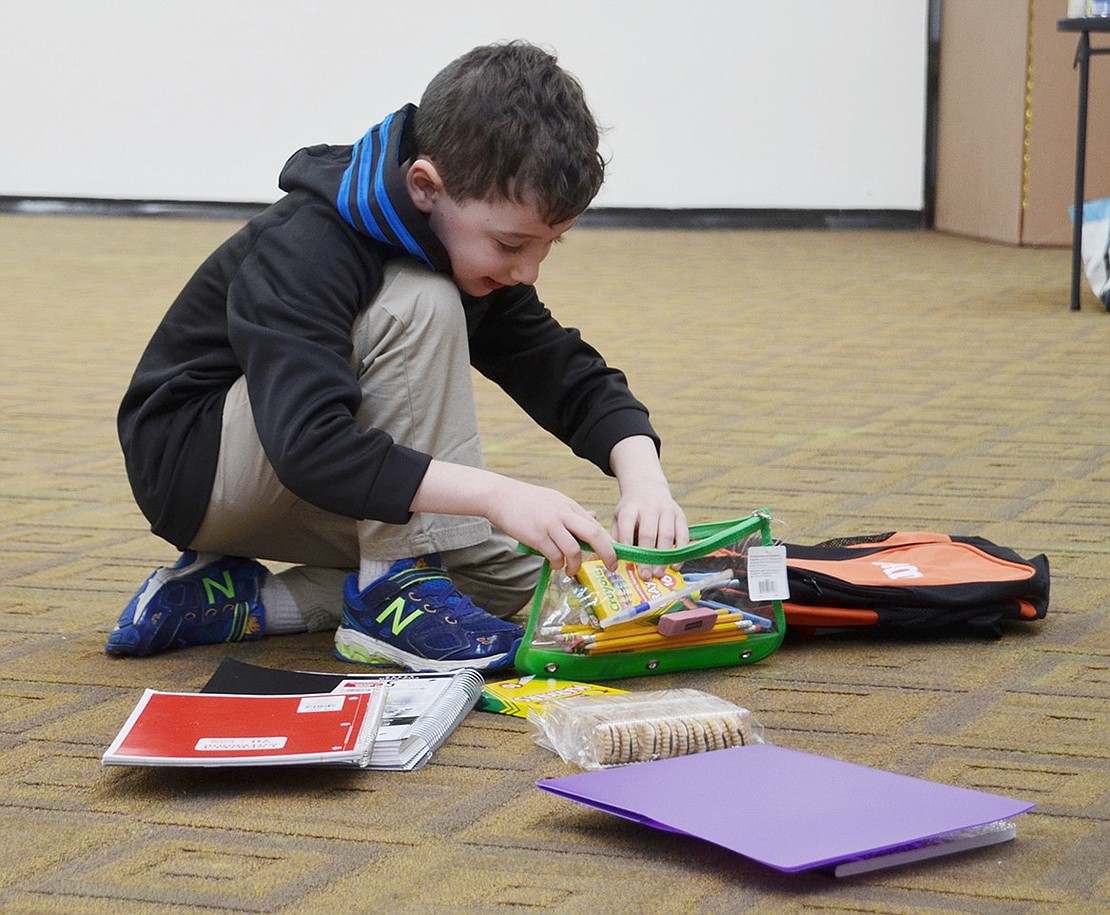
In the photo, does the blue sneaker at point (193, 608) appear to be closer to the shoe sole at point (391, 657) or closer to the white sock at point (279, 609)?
the white sock at point (279, 609)

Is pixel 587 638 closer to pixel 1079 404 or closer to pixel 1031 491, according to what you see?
pixel 1031 491

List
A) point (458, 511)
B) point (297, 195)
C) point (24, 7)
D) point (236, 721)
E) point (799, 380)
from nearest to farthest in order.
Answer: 1. point (236, 721)
2. point (458, 511)
3. point (297, 195)
4. point (799, 380)
5. point (24, 7)

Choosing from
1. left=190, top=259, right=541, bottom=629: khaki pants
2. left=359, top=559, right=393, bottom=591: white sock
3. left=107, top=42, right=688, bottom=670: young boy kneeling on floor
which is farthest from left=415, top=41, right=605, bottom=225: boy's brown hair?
left=359, top=559, right=393, bottom=591: white sock

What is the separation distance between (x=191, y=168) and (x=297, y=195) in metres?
5.82

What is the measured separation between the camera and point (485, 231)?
1.33 metres

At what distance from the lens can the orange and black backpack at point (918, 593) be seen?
145 centimetres

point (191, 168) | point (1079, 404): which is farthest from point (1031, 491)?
point (191, 168)

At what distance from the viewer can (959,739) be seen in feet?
3.94

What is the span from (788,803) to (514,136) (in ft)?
1.89

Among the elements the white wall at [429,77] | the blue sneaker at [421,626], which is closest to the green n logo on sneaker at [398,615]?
the blue sneaker at [421,626]

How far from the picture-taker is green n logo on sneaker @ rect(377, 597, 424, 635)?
1375 mm

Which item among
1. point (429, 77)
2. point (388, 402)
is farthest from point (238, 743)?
point (429, 77)

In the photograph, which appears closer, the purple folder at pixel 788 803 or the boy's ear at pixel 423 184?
the purple folder at pixel 788 803

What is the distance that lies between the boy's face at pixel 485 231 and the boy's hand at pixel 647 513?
8.6 inches
